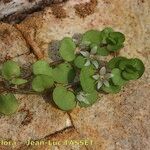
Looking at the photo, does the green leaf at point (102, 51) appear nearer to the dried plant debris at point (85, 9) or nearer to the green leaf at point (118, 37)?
the green leaf at point (118, 37)

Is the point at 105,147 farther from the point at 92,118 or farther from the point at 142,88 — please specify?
the point at 142,88

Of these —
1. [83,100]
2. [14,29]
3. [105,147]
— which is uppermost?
[14,29]

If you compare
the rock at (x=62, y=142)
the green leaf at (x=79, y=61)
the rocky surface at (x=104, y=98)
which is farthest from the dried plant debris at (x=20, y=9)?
the rock at (x=62, y=142)

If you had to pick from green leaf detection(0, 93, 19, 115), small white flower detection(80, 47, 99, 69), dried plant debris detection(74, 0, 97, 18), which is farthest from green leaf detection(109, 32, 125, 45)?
green leaf detection(0, 93, 19, 115)

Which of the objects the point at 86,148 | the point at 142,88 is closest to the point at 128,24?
the point at 142,88

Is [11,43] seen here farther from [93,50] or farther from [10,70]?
[93,50]

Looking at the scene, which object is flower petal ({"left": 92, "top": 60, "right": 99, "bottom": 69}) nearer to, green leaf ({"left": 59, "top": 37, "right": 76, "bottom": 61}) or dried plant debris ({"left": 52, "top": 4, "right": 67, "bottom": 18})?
green leaf ({"left": 59, "top": 37, "right": 76, "bottom": 61})
